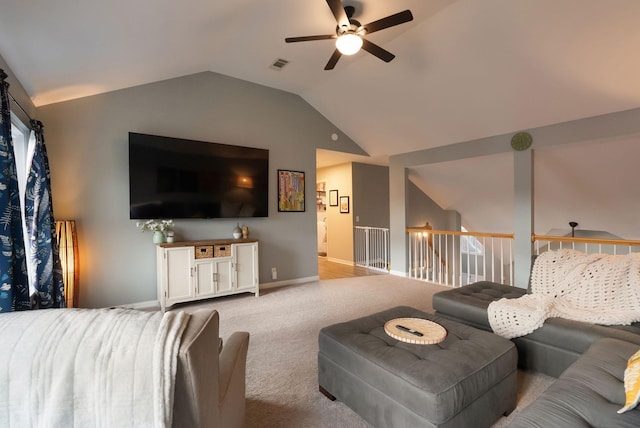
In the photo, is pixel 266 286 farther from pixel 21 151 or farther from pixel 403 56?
pixel 403 56

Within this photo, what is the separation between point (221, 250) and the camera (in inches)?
154

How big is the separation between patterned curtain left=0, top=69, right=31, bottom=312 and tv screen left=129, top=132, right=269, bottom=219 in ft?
5.81

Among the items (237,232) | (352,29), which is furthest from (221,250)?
(352,29)

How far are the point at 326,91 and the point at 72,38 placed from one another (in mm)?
3270

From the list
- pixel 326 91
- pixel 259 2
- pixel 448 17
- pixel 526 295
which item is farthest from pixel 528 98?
pixel 259 2

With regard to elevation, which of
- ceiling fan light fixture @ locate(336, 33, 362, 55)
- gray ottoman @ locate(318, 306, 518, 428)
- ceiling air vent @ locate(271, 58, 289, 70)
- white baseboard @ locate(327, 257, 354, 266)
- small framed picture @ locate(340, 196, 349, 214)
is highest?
ceiling air vent @ locate(271, 58, 289, 70)

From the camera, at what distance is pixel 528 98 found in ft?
11.5

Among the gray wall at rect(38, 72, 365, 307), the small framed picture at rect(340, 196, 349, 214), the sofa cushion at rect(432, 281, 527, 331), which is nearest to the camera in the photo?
the sofa cushion at rect(432, 281, 527, 331)

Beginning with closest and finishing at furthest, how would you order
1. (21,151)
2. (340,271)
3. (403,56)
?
(21,151) → (403,56) → (340,271)

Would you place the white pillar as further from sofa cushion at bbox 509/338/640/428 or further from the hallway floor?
sofa cushion at bbox 509/338/640/428

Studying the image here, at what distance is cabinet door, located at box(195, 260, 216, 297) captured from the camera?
12.3ft

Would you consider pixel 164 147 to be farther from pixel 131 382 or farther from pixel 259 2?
pixel 131 382

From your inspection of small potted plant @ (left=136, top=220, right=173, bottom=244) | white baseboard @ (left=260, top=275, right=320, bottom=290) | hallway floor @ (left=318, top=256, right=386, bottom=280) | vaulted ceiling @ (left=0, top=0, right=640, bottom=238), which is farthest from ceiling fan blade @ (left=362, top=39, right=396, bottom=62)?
hallway floor @ (left=318, top=256, right=386, bottom=280)

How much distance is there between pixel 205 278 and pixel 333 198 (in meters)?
4.12
